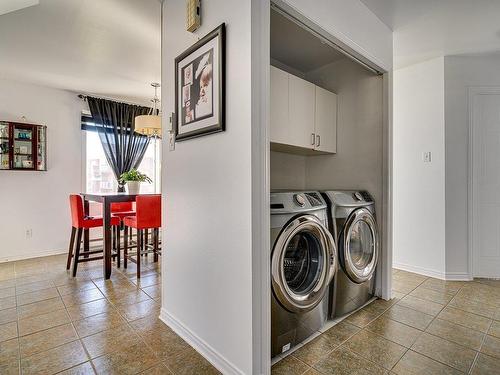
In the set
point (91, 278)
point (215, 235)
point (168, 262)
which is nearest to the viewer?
point (215, 235)

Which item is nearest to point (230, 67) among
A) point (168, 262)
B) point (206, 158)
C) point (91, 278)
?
point (206, 158)

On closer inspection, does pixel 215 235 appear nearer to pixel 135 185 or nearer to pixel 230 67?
pixel 230 67

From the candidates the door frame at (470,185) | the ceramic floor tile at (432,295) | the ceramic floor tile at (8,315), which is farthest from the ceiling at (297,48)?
the ceramic floor tile at (8,315)

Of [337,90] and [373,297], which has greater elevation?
[337,90]

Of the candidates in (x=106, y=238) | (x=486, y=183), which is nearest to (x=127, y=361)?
(x=106, y=238)

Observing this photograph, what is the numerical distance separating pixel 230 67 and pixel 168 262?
4.66 ft

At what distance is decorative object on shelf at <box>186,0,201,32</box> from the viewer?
1663 millimetres

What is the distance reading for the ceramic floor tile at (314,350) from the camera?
5.37 ft

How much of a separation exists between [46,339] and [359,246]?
240 cm

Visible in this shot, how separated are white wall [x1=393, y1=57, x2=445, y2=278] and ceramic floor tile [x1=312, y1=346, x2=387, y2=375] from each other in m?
1.95

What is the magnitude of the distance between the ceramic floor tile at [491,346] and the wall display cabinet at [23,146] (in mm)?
5057

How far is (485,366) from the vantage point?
1557 millimetres

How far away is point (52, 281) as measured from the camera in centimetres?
290

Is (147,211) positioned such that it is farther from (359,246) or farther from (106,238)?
(359,246)
